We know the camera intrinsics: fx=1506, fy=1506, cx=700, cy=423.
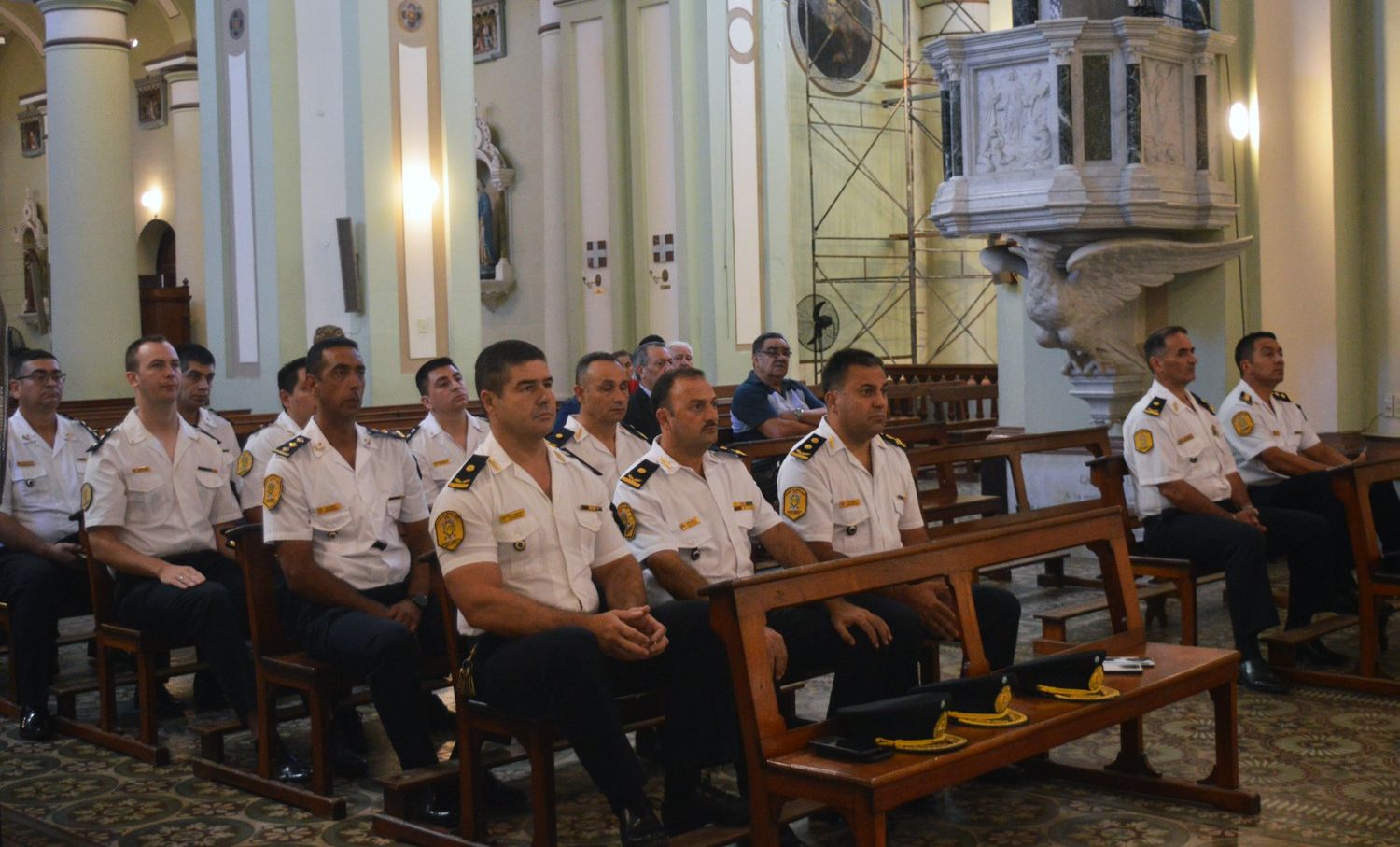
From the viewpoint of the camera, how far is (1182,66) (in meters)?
7.44

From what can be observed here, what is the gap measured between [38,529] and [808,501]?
298cm

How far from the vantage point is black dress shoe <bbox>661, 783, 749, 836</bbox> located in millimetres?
3537

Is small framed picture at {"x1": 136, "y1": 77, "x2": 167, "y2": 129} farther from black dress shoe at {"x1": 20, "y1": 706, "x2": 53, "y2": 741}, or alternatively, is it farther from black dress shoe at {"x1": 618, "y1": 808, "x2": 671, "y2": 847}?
black dress shoe at {"x1": 618, "y1": 808, "x2": 671, "y2": 847}

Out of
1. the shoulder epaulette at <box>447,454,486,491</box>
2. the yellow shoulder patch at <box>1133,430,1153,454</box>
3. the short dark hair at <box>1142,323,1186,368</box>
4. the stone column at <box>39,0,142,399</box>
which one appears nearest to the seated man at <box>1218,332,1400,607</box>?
the short dark hair at <box>1142,323,1186,368</box>

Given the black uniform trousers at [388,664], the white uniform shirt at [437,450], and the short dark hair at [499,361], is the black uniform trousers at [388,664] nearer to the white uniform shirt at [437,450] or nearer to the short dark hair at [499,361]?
the short dark hair at [499,361]

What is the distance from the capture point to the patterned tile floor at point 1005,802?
3.64 metres

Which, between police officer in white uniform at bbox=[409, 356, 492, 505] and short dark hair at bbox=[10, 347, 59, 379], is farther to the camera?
police officer in white uniform at bbox=[409, 356, 492, 505]

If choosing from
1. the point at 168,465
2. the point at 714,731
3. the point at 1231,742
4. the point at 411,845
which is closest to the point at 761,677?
the point at 714,731

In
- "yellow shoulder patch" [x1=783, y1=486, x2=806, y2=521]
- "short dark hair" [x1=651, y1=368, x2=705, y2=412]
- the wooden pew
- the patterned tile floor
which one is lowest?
the patterned tile floor

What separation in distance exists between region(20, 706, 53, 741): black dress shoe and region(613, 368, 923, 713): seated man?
2155mm

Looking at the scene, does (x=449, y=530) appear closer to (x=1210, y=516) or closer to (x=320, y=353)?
(x=320, y=353)

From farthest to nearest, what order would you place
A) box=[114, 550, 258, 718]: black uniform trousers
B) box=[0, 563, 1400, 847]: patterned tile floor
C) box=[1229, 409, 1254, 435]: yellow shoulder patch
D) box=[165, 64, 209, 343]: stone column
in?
box=[165, 64, 209, 343]: stone column < box=[1229, 409, 1254, 435]: yellow shoulder patch < box=[114, 550, 258, 718]: black uniform trousers < box=[0, 563, 1400, 847]: patterned tile floor

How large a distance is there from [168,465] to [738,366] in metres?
8.79

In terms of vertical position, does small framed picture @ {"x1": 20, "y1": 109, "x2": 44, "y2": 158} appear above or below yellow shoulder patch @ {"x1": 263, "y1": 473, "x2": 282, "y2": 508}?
above
